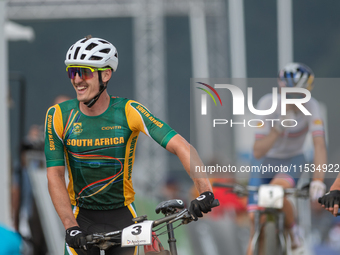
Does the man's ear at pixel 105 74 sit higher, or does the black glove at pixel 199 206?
the man's ear at pixel 105 74

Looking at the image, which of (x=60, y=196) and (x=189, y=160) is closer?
(x=189, y=160)

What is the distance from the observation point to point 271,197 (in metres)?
5.04

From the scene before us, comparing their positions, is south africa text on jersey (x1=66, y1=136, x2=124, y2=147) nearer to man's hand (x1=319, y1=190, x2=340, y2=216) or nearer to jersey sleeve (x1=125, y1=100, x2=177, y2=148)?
jersey sleeve (x1=125, y1=100, x2=177, y2=148)

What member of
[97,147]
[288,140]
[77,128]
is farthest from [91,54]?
[288,140]

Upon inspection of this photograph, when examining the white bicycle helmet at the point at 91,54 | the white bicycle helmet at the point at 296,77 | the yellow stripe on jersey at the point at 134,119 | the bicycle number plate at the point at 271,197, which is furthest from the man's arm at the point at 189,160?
the white bicycle helmet at the point at 296,77

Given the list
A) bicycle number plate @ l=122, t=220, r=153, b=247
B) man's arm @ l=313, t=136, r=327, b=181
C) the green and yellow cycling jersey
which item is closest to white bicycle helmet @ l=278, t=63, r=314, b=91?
man's arm @ l=313, t=136, r=327, b=181

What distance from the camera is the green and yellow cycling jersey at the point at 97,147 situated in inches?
134

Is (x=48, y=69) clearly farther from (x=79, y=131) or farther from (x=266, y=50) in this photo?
(x=79, y=131)

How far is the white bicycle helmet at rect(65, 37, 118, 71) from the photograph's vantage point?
11.0 feet

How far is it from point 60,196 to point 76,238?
43cm

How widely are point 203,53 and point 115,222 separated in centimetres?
1576

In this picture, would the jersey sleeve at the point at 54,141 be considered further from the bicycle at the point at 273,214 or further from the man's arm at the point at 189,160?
the bicycle at the point at 273,214

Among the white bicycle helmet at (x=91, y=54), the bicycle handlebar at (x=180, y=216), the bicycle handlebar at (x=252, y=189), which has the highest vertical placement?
the white bicycle helmet at (x=91, y=54)

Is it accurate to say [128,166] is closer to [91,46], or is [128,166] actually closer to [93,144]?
[93,144]
